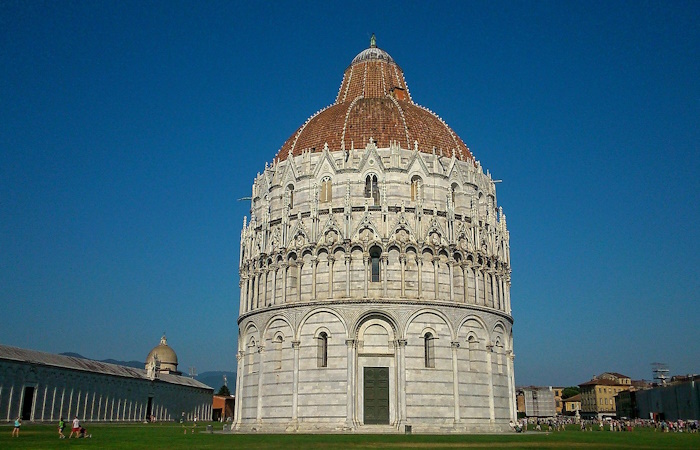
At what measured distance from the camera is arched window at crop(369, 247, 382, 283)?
148ft

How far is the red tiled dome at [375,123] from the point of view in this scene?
5003 cm

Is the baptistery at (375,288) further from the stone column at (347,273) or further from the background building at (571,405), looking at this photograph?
the background building at (571,405)

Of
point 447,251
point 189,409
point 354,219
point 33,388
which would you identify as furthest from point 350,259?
point 189,409

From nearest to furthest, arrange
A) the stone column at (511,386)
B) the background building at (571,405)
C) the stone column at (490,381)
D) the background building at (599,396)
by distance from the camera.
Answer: the stone column at (490,381)
the stone column at (511,386)
the background building at (599,396)
the background building at (571,405)

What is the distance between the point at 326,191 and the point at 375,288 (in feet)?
27.2

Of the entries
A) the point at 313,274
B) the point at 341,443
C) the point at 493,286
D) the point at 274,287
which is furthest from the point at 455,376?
the point at 341,443

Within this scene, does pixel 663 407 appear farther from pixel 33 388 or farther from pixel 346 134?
pixel 33 388

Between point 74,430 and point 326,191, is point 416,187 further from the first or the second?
point 74,430

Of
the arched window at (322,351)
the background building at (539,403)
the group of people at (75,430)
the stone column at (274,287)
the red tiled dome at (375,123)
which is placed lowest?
the group of people at (75,430)

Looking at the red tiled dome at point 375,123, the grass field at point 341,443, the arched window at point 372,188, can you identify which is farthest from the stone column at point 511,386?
the red tiled dome at point 375,123

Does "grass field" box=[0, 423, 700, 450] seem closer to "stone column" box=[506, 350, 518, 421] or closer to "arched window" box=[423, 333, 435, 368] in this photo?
"arched window" box=[423, 333, 435, 368]

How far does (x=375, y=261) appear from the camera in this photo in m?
45.7

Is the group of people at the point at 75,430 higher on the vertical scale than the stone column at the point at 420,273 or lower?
lower

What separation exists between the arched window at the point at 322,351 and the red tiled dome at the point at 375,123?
14.2m
